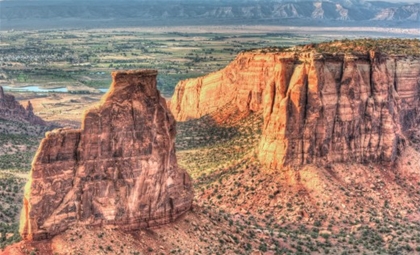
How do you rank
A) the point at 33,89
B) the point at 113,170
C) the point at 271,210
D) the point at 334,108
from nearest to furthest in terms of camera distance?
1. the point at 113,170
2. the point at 271,210
3. the point at 334,108
4. the point at 33,89

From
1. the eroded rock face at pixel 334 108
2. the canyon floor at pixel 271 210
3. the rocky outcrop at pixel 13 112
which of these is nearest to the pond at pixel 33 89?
the rocky outcrop at pixel 13 112

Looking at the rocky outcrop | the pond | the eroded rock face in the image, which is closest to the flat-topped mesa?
the eroded rock face

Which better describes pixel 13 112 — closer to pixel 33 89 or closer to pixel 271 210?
pixel 271 210

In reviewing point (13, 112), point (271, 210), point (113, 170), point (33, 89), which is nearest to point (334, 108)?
point (271, 210)

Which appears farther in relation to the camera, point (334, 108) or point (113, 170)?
point (334, 108)

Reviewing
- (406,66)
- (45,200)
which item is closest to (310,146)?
(406,66)

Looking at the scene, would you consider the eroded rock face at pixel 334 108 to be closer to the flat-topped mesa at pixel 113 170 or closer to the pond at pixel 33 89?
the flat-topped mesa at pixel 113 170

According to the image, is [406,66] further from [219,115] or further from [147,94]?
[147,94]
